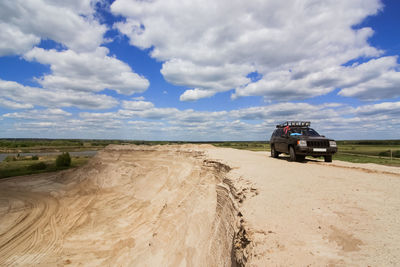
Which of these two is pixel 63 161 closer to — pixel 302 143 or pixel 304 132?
pixel 304 132

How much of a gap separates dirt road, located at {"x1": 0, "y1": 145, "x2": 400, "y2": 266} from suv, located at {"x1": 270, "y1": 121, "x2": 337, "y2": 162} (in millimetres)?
820

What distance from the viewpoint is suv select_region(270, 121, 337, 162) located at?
12031mm

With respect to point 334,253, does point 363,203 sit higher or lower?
higher

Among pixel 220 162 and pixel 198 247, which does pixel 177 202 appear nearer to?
pixel 220 162

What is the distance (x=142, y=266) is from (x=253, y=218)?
753 centimetres

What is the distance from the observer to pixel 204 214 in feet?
34.4

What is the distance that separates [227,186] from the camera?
29.5 feet

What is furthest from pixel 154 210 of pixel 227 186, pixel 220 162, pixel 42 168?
pixel 42 168

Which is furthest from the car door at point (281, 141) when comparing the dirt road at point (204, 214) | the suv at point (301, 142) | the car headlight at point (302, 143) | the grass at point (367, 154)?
the grass at point (367, 154)

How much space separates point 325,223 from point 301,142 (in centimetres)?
864

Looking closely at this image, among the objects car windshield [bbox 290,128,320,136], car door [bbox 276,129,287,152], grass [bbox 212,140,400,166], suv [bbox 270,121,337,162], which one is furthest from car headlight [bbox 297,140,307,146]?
grass [bbox 212,140,400,166]

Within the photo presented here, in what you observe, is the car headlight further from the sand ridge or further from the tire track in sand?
the tire track in sand

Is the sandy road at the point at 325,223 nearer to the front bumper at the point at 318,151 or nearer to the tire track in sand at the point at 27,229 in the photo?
the front bumper at the point at 318,151

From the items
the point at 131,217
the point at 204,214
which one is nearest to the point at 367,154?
the point at 204,214
